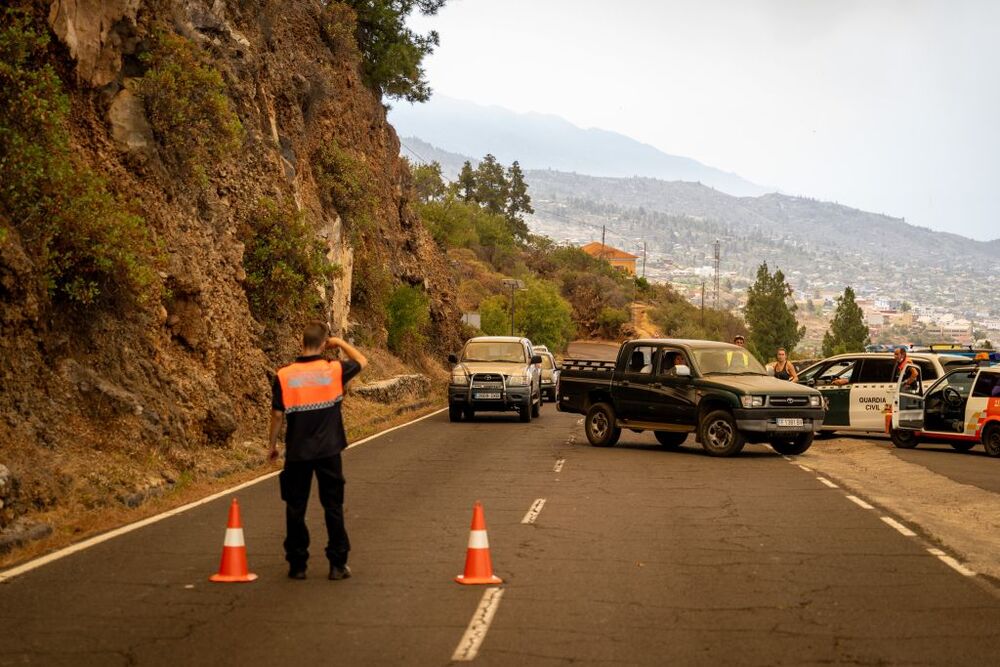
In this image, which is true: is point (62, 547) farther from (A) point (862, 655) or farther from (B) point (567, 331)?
(B) point (567, 331)

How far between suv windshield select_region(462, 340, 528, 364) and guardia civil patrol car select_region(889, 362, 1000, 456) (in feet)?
32.8

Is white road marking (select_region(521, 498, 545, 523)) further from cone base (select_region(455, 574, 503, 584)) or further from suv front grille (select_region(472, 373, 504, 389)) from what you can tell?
suv front grille (select_region(472, 373, 504, 389))

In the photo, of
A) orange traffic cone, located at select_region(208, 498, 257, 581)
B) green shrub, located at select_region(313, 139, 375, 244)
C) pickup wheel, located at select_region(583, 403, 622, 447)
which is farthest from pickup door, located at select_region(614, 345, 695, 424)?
green shrub, located at select_region(313, 139, 375, 244)

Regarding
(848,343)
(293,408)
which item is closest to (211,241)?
(293,408)

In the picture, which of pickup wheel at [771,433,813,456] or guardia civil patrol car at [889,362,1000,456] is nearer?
pickup wheel at [771,433,813,456]

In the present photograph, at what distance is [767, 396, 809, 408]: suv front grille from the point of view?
71.7 feet

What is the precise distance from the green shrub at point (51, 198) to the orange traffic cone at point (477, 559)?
8966mm

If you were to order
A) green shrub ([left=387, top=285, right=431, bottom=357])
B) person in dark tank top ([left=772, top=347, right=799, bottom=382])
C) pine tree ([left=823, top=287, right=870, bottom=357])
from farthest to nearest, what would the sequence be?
pine tree ([left=823, top=287, right=870, bottom=357]), green shrub ([left=387, top=285, right=431, bottom=357]), person in dark tank top ([left=772, top=347, right=799, bottom=382])

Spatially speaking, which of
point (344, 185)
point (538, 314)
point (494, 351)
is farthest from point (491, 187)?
point (494, 351)

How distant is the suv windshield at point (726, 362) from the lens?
913 inches

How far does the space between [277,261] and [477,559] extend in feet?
63.0

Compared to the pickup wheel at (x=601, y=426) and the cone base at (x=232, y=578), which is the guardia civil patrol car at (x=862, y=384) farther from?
the cone base at (x=232, y=578)

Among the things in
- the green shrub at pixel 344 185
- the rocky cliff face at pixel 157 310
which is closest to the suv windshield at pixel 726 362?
the rocky cliff face at pixel 157 310

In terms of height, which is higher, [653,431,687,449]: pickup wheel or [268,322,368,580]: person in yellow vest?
[268,322,368,580]: person in yellow vest
